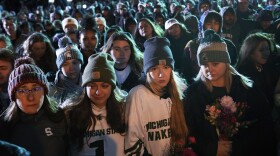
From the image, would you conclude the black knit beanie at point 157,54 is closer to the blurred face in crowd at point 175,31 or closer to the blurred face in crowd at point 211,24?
the blurred face in crowd at point 211,24

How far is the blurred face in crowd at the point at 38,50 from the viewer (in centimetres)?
530

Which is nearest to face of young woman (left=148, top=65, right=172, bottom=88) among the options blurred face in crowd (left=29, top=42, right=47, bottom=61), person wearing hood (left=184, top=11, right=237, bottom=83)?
person wearing hood (left=184, top=11, right=237, bottom=83)

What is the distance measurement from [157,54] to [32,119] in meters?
1.36

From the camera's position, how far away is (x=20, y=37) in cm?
801

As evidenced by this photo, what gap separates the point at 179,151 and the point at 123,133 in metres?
0.58

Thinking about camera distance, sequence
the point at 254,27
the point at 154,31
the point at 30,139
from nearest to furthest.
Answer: the point at 30,139
the point at 154,31
the point at 254,27

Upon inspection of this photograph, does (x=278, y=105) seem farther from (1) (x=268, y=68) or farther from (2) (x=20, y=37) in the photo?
(2) (x=20, y=37)

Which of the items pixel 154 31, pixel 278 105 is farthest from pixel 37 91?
pixel 154 31

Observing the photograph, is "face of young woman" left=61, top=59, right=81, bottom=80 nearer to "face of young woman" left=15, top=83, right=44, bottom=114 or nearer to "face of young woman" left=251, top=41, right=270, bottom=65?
"face of young woman" left=15, top=83, right=44, bottom=114

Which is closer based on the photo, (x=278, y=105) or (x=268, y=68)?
(x=278, y=105)

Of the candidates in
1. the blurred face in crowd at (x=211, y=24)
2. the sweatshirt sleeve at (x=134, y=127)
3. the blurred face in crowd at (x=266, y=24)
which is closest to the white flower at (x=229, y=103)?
the sweatshirt sleeve at (x=134, y=127)

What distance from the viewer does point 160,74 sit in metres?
3.37

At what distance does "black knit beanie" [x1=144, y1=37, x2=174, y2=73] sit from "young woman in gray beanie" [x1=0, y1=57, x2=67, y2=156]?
3.35ft

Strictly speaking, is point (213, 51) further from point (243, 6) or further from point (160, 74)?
point (243, 6)
